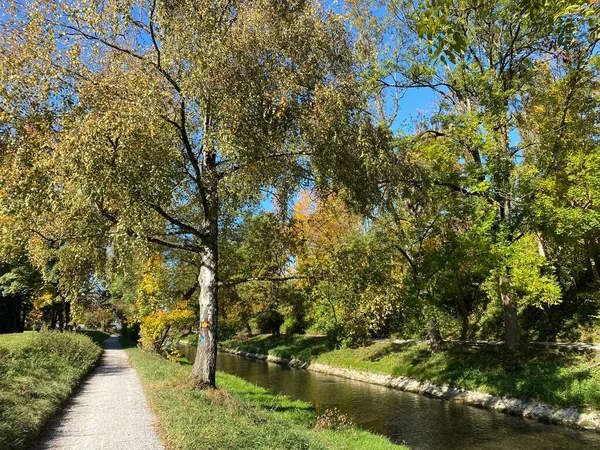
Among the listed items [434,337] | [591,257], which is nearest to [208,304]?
[434,337]

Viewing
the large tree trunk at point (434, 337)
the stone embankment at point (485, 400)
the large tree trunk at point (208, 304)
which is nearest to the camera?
the large tree trunk at point (208, 304)

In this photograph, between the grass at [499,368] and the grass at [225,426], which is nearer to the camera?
the grass at [225,426]

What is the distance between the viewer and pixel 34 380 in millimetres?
11227

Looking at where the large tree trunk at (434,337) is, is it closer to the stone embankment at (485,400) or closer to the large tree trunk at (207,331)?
the stone embankment at (485,400)

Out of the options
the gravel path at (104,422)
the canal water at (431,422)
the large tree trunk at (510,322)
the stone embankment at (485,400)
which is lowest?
the canal water at (431,422)

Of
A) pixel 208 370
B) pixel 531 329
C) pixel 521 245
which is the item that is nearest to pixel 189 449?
pixel 208 370

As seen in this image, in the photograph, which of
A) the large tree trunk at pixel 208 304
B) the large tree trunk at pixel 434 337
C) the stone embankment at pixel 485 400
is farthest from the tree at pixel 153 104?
the large tree trunk at pixel 434 337

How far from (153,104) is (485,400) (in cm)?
1528

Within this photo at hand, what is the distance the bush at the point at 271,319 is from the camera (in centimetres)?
4303

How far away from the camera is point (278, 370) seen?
29.2m

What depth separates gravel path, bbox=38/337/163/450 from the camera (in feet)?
24.5

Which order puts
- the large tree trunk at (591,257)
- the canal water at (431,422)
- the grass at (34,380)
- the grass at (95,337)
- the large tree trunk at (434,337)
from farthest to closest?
1. the grass at (95,337)
2. the large tree trunk at (434,337)
3. the large tree trunk at (591,257)
4. the canal water at (431,422)
5. the grass at (34,380)

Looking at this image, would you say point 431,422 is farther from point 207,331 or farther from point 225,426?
point 225,426

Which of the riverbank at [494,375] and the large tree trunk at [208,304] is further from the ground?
the large tree trunk at [208,304]
